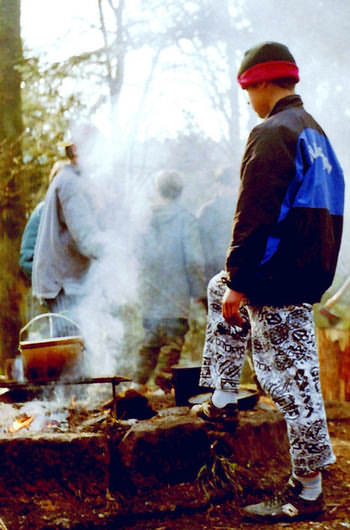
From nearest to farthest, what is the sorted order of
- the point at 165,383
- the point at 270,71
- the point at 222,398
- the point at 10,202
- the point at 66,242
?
the point at 270,71
the point at 222,398
the point at 66,242
the point at 165,383
the point at 10,202

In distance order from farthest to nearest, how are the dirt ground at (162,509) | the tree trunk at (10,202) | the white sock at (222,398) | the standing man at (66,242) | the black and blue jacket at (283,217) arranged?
the tree trunk at (10,202)
the standing man at (66,242)
the white sock at (222,398)
the dirt ground at (162,509)
the black and blue jacket at (283,217)

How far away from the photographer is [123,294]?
244 inches

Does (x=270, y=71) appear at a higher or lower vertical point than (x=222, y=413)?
higher

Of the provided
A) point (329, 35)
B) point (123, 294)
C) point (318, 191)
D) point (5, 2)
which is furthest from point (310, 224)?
point (329, 35)

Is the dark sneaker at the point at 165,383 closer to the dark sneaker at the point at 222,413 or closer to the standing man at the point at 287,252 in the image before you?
the dark sneaker at the point at 222,413

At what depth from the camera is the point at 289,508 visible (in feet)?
9.12

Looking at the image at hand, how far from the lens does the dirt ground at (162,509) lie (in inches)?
114

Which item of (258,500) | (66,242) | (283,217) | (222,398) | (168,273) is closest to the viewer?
(283,217)

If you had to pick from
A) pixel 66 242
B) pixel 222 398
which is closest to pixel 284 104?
pixel 222 398

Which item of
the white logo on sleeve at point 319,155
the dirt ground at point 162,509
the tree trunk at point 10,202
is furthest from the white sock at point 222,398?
the tree trunk at point 10,202

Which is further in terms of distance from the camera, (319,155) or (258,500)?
(258,500)

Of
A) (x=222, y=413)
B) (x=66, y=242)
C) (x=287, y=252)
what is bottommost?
(x=222, y=413)

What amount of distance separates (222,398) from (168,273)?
3035 millimetres

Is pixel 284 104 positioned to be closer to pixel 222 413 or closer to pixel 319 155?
pixel 319 155
